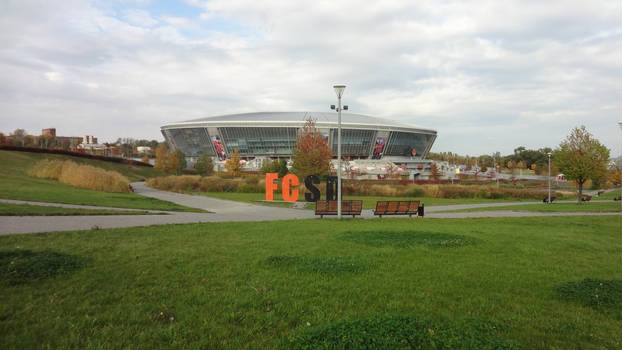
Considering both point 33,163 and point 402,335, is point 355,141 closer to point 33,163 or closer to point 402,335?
point 33,163

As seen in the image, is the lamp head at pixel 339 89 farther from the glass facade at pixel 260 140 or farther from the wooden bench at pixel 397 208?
the glass facade at pixel 260 140

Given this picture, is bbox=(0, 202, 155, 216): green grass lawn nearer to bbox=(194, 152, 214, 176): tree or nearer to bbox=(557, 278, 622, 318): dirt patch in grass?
bbox=(557, 278, 622, 318): dirt patch in grass

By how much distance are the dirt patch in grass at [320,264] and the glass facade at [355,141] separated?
68906 mm

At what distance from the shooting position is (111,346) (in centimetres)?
391

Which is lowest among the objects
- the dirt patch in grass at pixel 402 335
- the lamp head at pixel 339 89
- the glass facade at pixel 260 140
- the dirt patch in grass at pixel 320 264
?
the dirt patch in grass at pixel 402 335

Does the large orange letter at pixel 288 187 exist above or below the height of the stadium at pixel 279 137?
below

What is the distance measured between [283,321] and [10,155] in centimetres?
5386

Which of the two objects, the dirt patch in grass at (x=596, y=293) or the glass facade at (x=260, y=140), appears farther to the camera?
the glass facade at (x=260, y=140)

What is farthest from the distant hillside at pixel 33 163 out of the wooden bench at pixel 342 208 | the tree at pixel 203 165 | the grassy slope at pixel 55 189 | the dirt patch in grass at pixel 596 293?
the dirt patch in grass at pixel 596 293

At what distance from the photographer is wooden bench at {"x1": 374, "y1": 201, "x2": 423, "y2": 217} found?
17984 millimetres

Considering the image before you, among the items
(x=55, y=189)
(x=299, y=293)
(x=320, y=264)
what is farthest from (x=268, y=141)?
(x=299, y=293)

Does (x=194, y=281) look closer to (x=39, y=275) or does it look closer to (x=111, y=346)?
(x=111, y=346)

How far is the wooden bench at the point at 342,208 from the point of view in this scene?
17703mm

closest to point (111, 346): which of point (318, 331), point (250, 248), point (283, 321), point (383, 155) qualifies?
point (283, 321)
